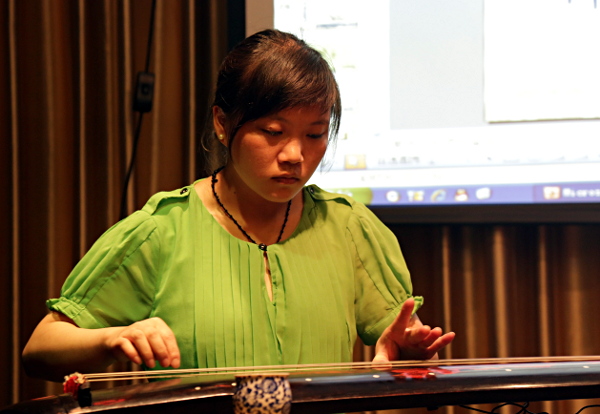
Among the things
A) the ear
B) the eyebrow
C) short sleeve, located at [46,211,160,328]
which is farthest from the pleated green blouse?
the eyebrow

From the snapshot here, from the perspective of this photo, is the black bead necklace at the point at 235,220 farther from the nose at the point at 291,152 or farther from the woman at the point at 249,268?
the nose at the point at 291,152

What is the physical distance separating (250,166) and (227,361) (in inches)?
12.3

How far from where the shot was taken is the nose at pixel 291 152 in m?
0.98

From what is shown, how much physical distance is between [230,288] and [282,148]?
0.25 metres

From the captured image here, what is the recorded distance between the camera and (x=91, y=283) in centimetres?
98

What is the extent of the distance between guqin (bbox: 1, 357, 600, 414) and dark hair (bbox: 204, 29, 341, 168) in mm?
464

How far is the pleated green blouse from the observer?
1001 millimetres

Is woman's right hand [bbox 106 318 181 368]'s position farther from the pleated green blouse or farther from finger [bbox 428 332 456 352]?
finger [bbox 428 332 456 352]

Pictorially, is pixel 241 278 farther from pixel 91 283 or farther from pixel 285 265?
pixel 91 283

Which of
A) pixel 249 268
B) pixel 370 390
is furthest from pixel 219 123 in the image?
pixel 370 390

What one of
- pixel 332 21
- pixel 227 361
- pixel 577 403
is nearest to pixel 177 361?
pixel 227 361

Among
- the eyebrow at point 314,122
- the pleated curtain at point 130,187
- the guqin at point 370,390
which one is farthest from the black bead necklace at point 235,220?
the pleated curtain at point 130,187

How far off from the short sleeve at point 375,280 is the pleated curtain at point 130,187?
55 cm

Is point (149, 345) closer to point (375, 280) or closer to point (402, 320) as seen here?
point (402, 320)
